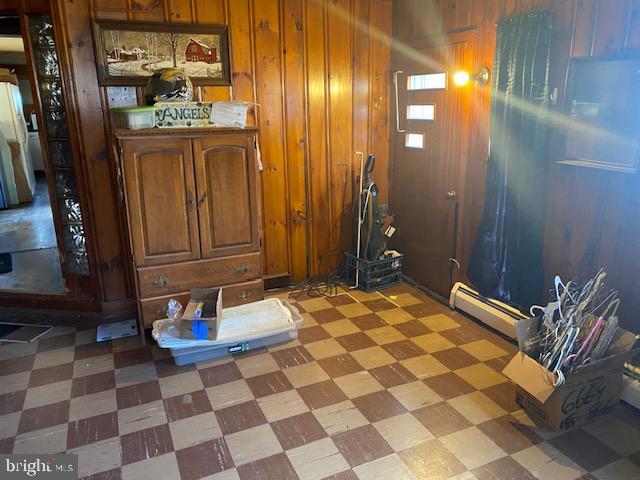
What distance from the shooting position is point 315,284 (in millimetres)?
4074

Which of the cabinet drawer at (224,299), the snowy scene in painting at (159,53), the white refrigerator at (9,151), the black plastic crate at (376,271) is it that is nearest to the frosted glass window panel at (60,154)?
the snowy scene in painting at (159,53)

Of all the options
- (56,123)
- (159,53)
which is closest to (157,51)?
(159,53)

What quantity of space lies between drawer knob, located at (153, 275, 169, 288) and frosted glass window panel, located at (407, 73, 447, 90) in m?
2.32

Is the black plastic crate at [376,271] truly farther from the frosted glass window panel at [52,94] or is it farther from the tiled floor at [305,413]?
the frosted glass window panel at [52,94]

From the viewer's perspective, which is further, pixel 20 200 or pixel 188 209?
pixel 20 200

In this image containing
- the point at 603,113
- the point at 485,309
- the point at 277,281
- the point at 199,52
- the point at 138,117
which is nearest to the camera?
the point at 603,113

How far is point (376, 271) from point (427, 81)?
1.51 meters

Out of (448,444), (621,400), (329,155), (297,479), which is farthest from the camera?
(329,155)

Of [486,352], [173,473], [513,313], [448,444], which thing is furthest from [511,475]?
[173,473]

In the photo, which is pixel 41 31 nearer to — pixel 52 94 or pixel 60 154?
pixel 52 94

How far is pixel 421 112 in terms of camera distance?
370 cm

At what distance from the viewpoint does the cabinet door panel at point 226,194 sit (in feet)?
9.77

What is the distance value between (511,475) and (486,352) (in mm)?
1026

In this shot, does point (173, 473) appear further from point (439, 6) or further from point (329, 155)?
point (439, 6)
